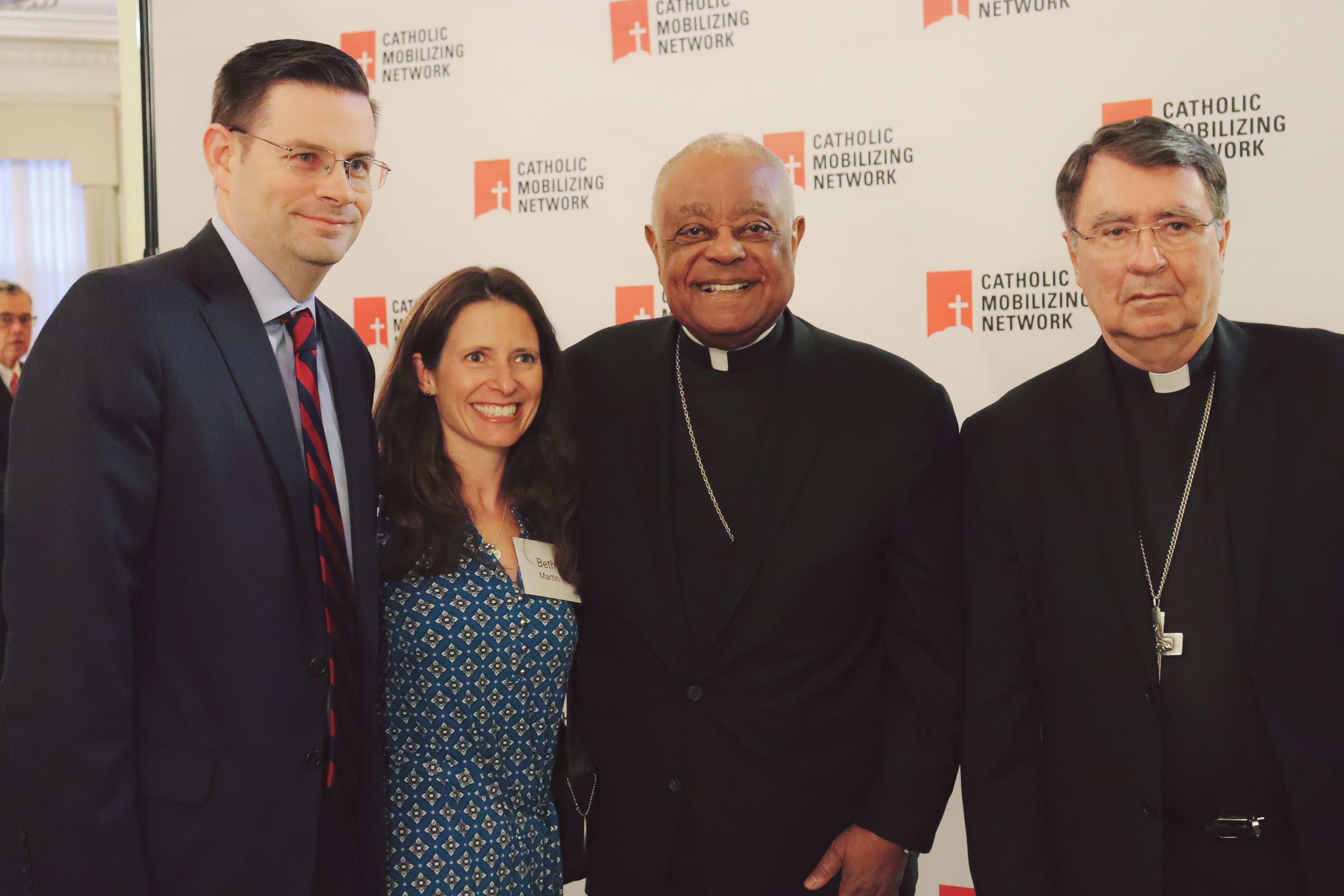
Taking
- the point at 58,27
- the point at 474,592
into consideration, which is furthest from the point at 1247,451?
the point at 58,27

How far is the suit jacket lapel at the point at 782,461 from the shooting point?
2.21 metres

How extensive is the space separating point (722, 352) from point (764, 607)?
68 centimetres

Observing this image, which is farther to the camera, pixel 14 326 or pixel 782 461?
pixel 14 326

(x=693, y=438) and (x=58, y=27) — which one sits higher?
(x=58, y=27)

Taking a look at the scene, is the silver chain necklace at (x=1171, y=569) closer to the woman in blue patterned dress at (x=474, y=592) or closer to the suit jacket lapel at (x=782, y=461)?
the suit jacket lapel at (x=782, y=461)

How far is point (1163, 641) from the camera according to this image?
6.55ft

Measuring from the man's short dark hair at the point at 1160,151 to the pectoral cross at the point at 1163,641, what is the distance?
2.73 ft

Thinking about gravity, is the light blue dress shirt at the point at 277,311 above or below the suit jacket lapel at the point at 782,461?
above

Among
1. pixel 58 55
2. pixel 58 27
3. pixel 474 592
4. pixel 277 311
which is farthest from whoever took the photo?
pixel 58 55

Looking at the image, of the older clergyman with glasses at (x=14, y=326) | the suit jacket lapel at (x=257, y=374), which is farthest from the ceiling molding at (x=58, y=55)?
the suit jacket lapel at (x=257, y=374)

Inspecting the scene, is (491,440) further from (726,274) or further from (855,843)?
(855,843)

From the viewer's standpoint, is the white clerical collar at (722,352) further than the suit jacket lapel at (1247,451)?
Yes

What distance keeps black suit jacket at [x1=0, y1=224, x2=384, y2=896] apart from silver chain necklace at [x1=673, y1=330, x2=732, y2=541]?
2.66 feet

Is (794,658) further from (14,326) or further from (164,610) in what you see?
(14,326)
